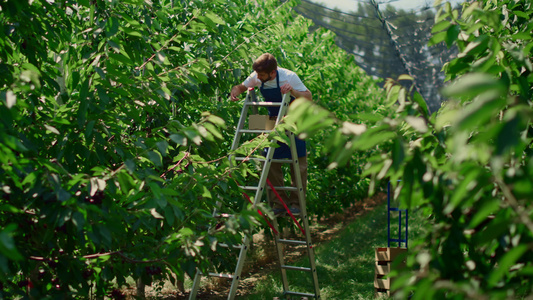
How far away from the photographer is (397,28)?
1070cm

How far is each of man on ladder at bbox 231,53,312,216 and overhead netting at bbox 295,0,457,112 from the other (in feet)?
19.9

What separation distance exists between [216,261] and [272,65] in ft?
6.48

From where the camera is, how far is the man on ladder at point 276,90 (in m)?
4.36

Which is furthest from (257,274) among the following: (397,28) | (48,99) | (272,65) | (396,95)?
(397,28)

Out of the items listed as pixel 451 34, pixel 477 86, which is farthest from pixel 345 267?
pixel 477 86

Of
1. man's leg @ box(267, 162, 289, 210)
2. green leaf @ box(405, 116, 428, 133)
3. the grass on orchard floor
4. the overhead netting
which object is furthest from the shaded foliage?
the overhead netting

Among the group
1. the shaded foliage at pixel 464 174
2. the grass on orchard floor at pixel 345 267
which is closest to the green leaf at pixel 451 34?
the shaded foliage at pixel 464 174

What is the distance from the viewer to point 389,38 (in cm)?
1101

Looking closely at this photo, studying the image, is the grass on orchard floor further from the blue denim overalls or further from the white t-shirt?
the white t-shirt

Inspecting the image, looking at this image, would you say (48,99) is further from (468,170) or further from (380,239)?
(380,239)

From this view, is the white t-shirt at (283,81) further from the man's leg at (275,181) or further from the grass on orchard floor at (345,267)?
the grass on orchard floor at (345,267)

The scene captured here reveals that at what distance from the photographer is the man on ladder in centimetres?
436

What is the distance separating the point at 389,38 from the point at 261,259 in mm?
6068

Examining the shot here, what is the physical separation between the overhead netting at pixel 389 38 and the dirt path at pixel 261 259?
3640 millimetres
